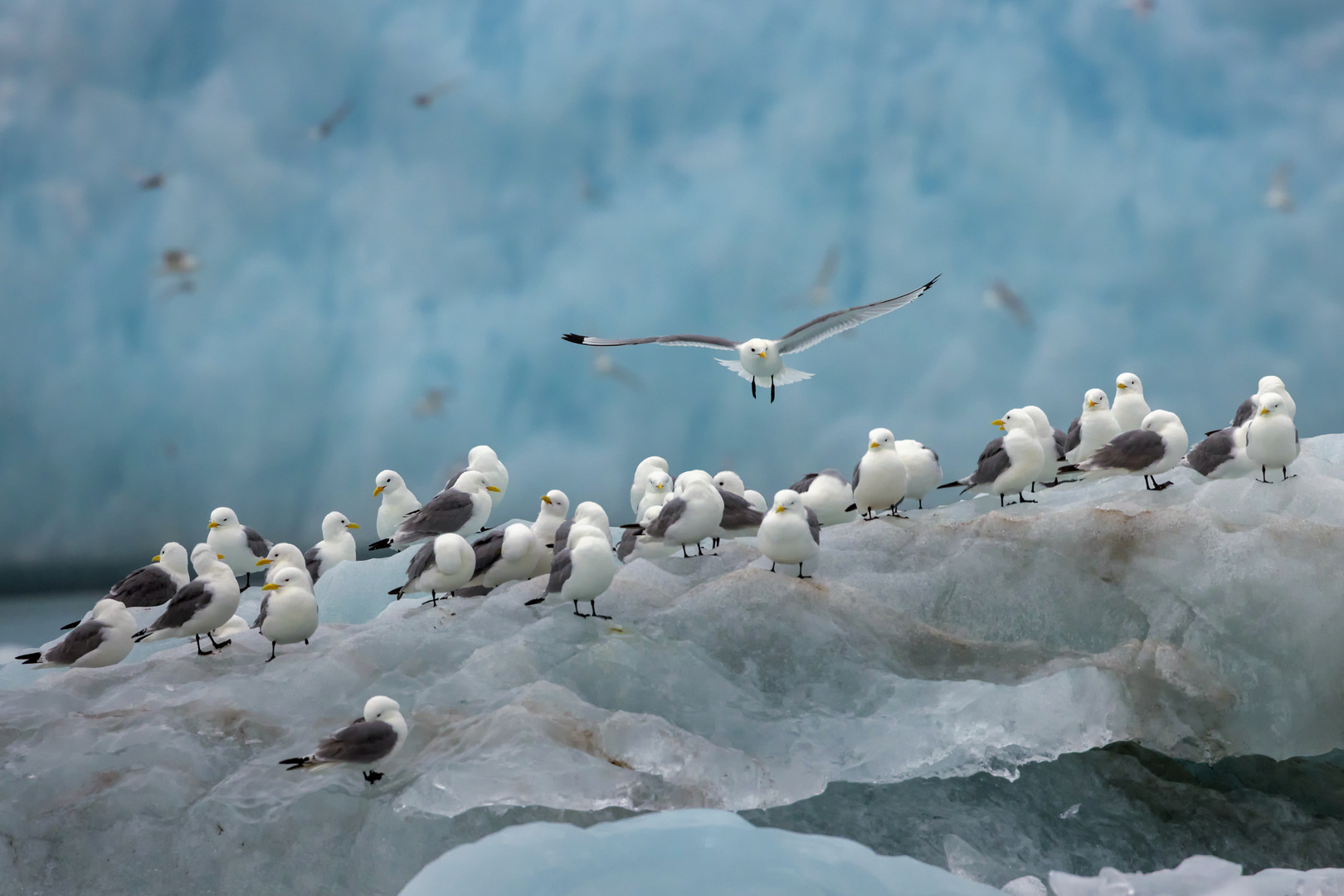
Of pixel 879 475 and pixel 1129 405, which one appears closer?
pixel 879 475

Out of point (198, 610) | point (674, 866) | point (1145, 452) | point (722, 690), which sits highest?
point (1145, 452)

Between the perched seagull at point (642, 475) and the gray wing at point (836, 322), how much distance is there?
5.53 feet

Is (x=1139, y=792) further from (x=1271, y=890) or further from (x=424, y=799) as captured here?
(x=424, y=799)

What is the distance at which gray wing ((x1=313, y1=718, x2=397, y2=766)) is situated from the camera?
14.2ft

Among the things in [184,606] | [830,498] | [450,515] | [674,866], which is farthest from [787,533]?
[184,606]

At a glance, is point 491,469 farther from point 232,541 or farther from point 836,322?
point 836,322

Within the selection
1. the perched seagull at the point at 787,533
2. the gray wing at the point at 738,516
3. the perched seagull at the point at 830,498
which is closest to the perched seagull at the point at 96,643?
the gray wing at the point at 738,516

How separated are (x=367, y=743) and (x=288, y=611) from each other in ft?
5.61

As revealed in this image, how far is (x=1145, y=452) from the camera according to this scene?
711 centimetres

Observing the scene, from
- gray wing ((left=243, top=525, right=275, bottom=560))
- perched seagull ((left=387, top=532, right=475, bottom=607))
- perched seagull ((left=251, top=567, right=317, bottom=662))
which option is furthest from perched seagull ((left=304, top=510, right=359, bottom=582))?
perched seagull ((left=251, top=567, right=317, bottom=662))

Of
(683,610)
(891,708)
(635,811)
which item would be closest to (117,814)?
(635,811)

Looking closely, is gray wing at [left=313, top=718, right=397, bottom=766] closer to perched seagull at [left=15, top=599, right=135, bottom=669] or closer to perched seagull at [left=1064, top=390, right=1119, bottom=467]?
perched seagull at [left=15, top=599, right=135, bottom=669]

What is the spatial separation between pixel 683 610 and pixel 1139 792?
8.22ft

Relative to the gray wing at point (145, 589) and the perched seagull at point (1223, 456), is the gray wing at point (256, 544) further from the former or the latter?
the perched seagull at point (1223, 456)
